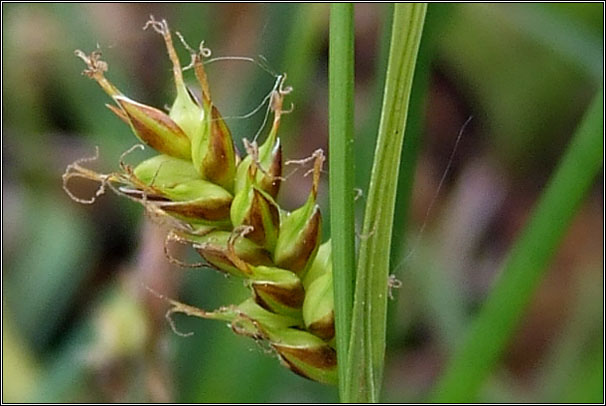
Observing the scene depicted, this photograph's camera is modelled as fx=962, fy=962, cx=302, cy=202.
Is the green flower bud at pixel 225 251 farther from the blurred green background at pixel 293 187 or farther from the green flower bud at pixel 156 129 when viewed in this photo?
the blurred green background at pixel 293 187

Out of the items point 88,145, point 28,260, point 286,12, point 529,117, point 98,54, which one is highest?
point 98,54

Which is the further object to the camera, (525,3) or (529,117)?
(529,117)

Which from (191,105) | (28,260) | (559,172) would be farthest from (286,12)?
(28,260)

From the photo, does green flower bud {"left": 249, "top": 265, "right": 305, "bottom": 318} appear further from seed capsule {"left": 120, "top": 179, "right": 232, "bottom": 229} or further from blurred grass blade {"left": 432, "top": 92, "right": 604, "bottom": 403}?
blurred grass blade {"left": 432, "top": 92, "right": 604, "bottom": 403}

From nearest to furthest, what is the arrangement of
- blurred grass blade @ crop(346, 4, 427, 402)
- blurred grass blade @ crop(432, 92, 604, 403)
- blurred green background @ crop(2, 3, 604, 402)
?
blurred grass blade @ crop(346, 4, 427, 402)
blurred grass blade @ crop(432, 92, 604, 403)
blurred green background @ crop(2, 3, 604, 402)

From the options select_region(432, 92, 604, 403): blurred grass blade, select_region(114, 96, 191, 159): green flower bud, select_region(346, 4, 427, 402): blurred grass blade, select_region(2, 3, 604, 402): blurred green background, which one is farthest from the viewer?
select_region(2, 3, 604, 402): blurred green background

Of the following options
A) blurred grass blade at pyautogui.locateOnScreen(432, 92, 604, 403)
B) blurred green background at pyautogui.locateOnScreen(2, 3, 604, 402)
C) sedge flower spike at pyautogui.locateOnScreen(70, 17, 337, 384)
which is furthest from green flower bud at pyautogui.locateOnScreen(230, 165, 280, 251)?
blurred green background at pyautogui.locateOnScreen(2, 3, 604, 402)

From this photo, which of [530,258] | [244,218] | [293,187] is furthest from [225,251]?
[293,187]

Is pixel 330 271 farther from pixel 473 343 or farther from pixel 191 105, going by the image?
pixel 473 343
